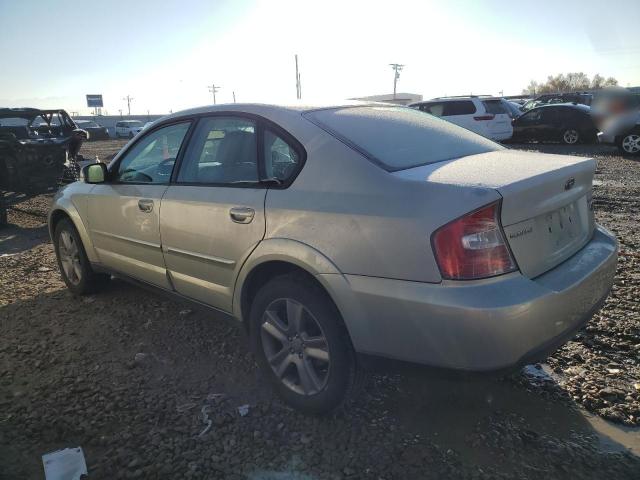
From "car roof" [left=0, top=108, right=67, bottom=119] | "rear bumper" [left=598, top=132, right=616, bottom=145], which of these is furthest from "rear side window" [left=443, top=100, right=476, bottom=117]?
"car roof" [left=0, top=108, right=67, bottom=119]

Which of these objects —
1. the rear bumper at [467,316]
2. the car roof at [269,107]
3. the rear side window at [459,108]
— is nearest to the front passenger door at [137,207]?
the car roof at [269,107]

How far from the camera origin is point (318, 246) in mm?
2402

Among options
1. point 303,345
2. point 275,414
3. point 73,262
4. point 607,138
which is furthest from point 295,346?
point 607,138

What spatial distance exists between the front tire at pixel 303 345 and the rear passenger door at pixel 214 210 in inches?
12.2

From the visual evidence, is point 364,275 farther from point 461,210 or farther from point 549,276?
point 549,276

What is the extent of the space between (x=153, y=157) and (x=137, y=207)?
0.44 m

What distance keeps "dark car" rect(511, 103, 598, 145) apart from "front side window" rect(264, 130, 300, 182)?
16.0 meters

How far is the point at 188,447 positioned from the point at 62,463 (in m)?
0.62

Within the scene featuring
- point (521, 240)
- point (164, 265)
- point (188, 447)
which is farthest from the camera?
point (164, 265)

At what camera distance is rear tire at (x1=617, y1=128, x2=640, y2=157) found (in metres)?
12.6

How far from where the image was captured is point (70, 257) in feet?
15.4

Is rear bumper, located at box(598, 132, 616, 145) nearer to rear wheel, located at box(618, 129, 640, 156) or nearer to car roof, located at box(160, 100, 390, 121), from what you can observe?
rear wheel, located at box(618, 129, 640, 156)

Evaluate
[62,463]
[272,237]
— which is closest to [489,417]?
[272,237]

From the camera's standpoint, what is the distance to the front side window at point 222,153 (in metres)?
2.95
